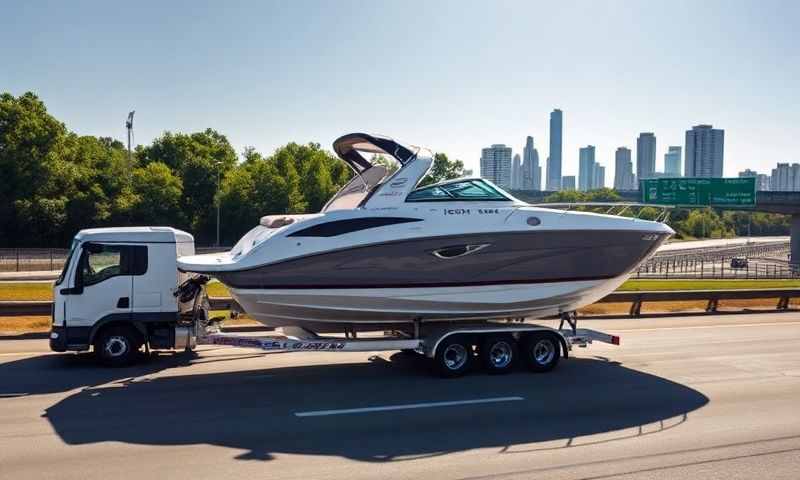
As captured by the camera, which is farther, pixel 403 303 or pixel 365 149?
pixel 365 149

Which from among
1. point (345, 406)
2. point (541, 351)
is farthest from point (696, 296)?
point (345, 406)

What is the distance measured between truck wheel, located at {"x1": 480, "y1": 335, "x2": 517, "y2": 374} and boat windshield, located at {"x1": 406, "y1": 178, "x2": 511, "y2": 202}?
8.23ft

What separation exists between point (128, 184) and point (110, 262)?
54799mm

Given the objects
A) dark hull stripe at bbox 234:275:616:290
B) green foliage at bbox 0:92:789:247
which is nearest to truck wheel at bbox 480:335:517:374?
dark hull stripe at bbox 234:275:616:290

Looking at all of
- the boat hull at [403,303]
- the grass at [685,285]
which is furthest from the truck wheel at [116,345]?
the grass at [685,285]

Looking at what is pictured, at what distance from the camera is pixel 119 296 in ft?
39.5

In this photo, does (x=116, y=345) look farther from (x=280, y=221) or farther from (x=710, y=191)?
(x=710, y=191)

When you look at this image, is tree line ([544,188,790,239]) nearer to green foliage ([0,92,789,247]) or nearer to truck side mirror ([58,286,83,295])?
green foliage ([0,92,789,247])

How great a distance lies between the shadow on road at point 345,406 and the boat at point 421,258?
1207 millimetres

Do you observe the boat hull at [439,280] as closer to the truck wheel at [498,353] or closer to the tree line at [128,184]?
the truck wheel at [498,353]

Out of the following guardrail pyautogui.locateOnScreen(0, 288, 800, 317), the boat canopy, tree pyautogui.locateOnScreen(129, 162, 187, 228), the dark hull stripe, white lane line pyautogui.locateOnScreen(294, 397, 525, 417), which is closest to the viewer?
white lane line pyautogui.locateOnScreen(294, 397, 525, 417)

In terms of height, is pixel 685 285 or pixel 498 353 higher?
pixel 498 353

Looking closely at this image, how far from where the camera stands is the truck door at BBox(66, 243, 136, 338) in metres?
11.9

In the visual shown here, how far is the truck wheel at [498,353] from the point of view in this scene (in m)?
12.1
